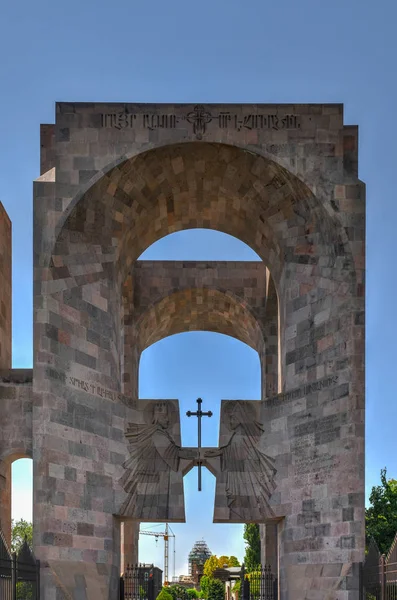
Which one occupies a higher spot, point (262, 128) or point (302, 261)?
point (262, 128)

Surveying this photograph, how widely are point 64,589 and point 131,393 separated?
10.4m

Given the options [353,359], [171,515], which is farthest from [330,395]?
[171,515]

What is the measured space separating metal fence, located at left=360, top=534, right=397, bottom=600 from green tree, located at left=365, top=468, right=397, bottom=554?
10809 mm

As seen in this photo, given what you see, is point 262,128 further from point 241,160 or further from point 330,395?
point 330,395

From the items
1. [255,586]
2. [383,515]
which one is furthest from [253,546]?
[255,586]

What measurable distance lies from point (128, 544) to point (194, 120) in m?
15.4

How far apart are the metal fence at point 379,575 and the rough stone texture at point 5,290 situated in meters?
10.6

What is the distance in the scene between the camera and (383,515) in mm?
28188

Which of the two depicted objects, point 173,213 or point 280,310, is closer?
point 280,310

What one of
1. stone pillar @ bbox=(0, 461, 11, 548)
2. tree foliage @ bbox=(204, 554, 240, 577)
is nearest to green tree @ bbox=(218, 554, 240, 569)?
tree foliage @ bbox=(204, 554, 240, 577)

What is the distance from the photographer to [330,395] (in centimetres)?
1819

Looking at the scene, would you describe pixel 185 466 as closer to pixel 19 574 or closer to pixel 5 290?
pixel 19 574

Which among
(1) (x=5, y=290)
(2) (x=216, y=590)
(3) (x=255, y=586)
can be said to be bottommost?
(2) (x=216, y=590)

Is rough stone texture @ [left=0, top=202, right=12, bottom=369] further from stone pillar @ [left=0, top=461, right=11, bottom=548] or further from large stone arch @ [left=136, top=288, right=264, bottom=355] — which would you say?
large stone arch @ [left=136, top=288, right=264, bottom=355]
